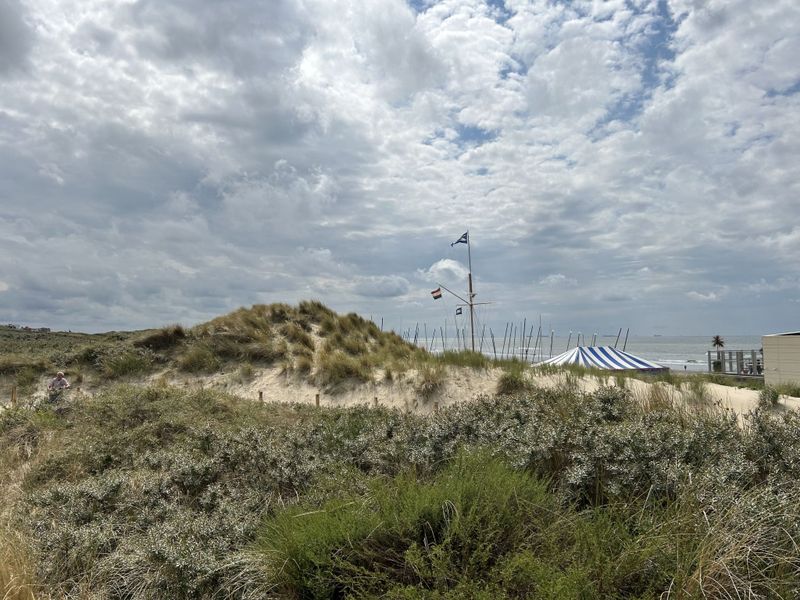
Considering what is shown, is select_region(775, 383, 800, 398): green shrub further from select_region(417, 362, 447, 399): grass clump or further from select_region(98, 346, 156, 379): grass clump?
select_region(98, 346, 156, 379): grass clump

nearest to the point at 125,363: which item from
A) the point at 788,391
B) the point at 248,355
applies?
the point at 248,355

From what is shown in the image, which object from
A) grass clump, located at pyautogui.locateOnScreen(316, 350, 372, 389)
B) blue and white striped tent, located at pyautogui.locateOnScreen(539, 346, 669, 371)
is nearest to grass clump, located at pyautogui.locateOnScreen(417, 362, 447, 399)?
grass clump, located at pyautogui.locateOnScreen(316, 350, 372, 389)

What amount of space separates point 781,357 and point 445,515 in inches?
1241

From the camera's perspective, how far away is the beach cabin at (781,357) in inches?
1101

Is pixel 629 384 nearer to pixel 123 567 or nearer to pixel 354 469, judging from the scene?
pixel 354 469

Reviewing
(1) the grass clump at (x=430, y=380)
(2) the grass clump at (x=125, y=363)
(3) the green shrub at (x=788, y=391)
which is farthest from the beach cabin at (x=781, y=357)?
(2) the grass clump at (x=125, y=363)

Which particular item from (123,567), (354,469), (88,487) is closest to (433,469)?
(354,469)

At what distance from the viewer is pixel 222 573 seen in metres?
3.99

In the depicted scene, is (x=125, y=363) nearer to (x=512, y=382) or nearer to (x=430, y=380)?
(x=430, y=380)

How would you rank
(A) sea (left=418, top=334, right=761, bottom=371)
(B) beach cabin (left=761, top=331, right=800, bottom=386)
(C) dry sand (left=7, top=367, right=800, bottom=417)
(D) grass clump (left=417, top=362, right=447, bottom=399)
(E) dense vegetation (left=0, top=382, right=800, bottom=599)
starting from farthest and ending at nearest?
(A) sea (left=418, top=334, right=761, bottom=371) < (B) beach cabin (left=761, top=331, right=800, bottom=386) < (D) grass clump (left=417, top=362, right=447, bottom=399) < (C) dry sand (left=7, top=367, right=800, bottom=417) < (E) dense vegetation (left=0, top=382, right=800, bottom=599)

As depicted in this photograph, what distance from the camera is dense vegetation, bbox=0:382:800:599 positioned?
3312mm

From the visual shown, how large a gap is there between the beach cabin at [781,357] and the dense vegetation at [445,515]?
87.2ft

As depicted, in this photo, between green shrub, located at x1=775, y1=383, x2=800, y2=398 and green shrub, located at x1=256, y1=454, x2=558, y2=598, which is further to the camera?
green shrub, located at x1=775, y1=383, x2=800, y2=398

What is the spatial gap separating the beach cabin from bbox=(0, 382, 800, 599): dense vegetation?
26.6m
